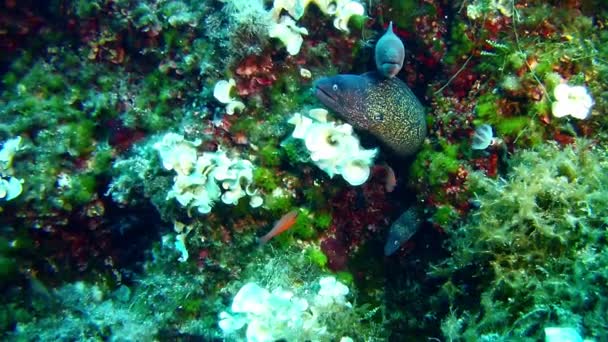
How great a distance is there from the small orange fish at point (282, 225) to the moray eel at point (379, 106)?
1.05 metres

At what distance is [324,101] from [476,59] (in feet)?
4.89

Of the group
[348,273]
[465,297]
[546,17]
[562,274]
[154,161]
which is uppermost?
[546,17]

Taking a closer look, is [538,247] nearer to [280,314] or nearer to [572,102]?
[572,102]

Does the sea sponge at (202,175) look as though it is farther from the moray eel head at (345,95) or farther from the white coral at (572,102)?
the white coral at (572,102)

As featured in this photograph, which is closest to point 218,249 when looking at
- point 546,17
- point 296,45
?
point 296,45

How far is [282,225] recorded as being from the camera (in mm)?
3516

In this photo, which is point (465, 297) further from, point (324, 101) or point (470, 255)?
point (324, 101)

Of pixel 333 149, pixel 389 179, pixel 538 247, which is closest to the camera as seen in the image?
pixel 538 247

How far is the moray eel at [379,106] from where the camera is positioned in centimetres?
349

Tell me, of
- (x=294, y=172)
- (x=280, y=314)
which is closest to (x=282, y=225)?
(x=294, y=172)

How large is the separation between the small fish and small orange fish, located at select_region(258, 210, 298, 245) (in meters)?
0.96

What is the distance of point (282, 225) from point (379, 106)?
1441 millimetres

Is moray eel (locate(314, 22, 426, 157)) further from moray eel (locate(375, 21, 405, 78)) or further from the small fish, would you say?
the small fish

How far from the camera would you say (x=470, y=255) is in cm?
308
